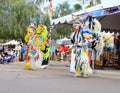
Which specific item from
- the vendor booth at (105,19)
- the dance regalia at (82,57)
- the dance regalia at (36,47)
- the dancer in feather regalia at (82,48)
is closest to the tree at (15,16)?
the vendor booth at (105,19)

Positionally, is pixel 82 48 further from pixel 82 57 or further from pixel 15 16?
pixel 15 16

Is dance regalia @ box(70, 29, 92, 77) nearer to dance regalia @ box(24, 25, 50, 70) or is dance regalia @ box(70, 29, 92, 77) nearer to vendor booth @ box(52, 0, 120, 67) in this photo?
vendor booth @ box(52, 0, 120, 67)

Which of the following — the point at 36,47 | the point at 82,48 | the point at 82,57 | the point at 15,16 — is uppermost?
the point at 15,16

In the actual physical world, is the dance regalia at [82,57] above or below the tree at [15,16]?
below

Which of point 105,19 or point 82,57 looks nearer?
point 82,57

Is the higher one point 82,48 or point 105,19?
point 105,19

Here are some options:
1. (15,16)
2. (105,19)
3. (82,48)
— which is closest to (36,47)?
(82,48)

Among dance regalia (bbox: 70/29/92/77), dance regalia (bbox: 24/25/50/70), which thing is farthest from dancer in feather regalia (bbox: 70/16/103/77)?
dance regalia (bbox: 24/25/50/70)

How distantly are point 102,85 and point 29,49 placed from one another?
254 inches

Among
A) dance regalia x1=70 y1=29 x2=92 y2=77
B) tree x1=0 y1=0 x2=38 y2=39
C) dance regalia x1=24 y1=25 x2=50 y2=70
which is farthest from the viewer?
tree x1=0 y1=0 x2=38 y2=39

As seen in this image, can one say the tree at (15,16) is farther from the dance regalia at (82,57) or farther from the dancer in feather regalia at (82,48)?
the dance regalia at (82,57)

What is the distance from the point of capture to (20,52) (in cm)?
3120

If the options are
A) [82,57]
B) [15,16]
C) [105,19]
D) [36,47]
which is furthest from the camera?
[15,16]

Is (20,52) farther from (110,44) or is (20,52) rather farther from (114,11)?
(114,11)
